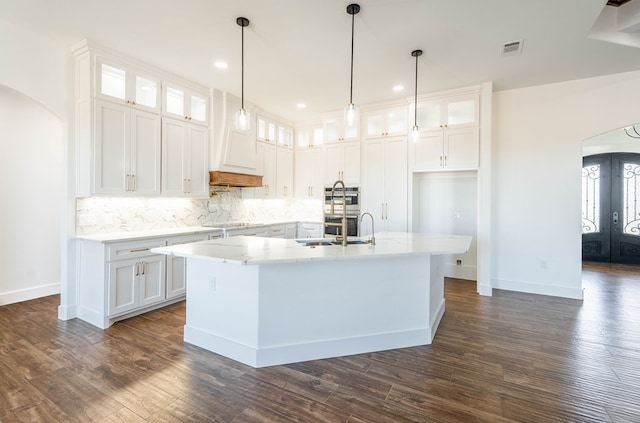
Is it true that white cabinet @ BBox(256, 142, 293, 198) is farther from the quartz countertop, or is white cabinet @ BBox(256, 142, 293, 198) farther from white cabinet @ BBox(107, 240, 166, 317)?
white cabinet @ BBox(107, 240, 166, 317)

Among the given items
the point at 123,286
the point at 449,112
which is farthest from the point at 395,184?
the point at 123,286

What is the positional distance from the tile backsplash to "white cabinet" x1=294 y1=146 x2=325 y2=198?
37 centimetres

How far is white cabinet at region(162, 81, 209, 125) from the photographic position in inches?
165

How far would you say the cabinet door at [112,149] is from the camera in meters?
3.49

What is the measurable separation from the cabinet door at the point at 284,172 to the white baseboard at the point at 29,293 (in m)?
3.83

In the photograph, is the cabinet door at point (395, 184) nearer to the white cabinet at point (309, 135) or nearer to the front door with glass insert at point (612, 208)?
the white cabinet at point (309, 135)

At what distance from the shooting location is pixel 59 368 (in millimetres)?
2527

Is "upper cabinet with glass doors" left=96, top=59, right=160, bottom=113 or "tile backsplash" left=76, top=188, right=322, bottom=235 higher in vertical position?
"upper cabinet with glass doors" left=96, top=59, right=160, bottom=113

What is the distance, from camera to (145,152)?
3938mm

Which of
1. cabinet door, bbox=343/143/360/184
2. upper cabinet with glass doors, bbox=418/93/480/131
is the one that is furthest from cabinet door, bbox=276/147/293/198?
upper cabinet with glass doors, bbox=418/93/480/131

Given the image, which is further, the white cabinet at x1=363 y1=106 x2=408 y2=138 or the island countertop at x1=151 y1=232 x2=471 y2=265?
the white cabinet at x1=363 y1=106 x2=408 y2=138

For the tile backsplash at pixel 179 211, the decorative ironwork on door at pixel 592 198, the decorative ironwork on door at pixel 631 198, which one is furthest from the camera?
the decorative ironwork on door at pixel 592 198

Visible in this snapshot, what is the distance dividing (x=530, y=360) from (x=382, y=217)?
123 inches

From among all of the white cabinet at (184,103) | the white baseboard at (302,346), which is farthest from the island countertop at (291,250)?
the white cabinet at (184,103)
